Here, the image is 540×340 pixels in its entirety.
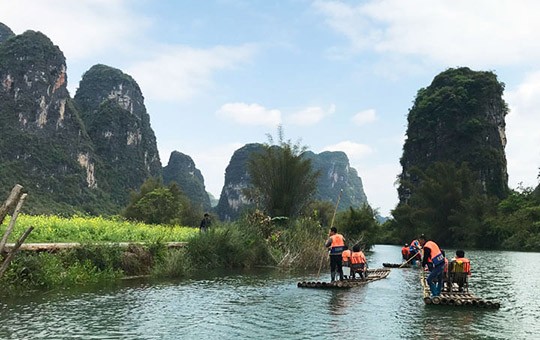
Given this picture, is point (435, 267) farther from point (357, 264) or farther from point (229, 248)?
point (229, 248)

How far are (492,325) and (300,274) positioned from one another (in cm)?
1241

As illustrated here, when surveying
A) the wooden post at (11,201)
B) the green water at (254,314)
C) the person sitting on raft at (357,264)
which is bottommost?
the green water at (254,314)

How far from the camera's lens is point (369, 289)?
58.1 ft

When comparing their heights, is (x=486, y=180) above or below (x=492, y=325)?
above

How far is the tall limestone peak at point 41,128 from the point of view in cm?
11010

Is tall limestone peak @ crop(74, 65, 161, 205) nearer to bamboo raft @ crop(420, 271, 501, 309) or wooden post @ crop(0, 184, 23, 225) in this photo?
bamboo raft @ crop(420, 271, 501, 309)

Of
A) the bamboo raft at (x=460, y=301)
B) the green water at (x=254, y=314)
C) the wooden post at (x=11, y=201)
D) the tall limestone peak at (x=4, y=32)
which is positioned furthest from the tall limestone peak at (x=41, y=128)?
the wooden post at (x=11, y=201)

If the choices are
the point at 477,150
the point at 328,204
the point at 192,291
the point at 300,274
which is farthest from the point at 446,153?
the point at 192,291

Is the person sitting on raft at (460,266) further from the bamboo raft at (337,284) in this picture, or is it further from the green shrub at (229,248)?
the green shrub at (229,248)

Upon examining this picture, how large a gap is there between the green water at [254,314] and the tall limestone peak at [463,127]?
7800cm

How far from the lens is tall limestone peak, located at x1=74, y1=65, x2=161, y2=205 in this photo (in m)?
143

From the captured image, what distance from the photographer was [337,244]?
18.0 metres

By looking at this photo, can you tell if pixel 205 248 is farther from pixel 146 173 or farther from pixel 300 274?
pixel 146 173

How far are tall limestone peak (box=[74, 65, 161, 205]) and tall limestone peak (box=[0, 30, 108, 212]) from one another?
1330 centimetres
